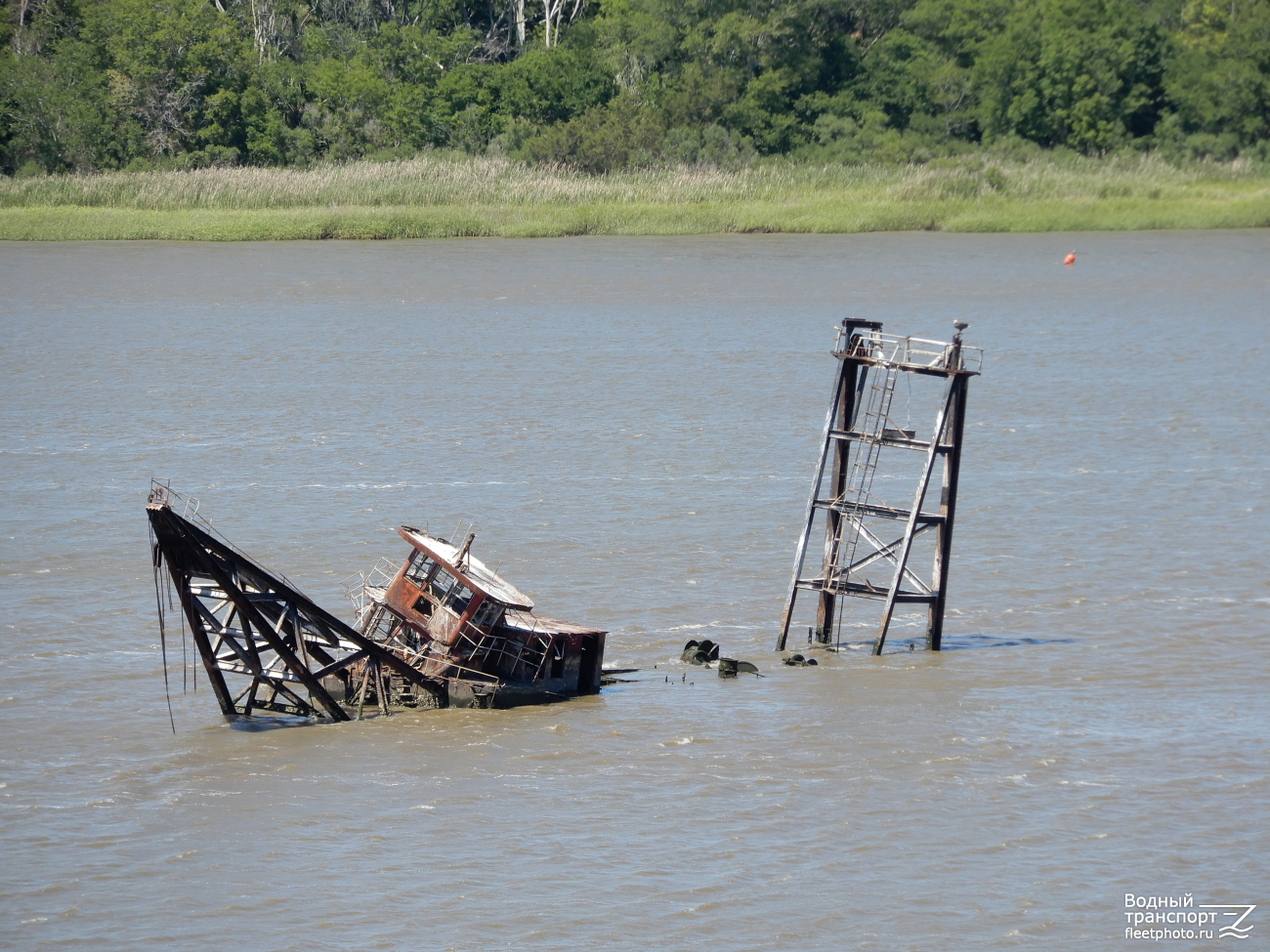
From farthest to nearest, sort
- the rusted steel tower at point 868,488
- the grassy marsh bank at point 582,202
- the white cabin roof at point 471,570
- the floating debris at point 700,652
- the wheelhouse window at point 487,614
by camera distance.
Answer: the grassy marsh bank at point 582,202
the rusted steel tower at point 868,488
the floating debris at point 700,652
the wheelhouse window at point 487,614
the white cabin roof at point 471,570

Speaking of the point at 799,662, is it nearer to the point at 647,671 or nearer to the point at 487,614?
the point at 647,671

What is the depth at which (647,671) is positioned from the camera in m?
23.1

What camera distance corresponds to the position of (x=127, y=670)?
23438 mm

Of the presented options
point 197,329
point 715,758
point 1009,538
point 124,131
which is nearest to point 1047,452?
point 1009,538

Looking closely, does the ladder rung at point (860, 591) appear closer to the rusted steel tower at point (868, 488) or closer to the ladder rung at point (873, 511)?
the rusted steel tower at point (868, 488)

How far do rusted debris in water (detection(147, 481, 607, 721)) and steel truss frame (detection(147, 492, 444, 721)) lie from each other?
2 centimetres

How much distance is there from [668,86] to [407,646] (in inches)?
3257

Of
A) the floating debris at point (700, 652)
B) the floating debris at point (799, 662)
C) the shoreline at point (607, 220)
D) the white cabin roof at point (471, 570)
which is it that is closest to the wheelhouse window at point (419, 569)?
the white cabin roof at point (471, 570)

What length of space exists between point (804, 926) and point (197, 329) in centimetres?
4490

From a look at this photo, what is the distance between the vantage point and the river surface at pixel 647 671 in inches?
659

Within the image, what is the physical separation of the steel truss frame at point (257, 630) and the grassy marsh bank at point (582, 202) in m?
58.1

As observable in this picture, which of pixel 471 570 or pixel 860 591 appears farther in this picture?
pixel 860 591

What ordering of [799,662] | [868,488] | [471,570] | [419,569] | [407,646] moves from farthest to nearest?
[868,488] → [799,662] → [419,569] → [407,646] → [471,570]

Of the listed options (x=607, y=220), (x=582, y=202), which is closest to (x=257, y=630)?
(x=607, y=220)
